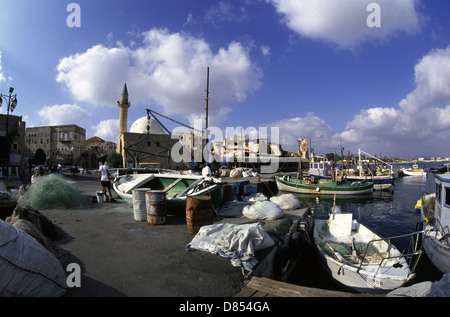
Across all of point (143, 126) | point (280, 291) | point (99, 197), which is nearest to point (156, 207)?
point (280, 291)

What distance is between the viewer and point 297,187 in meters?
27.6

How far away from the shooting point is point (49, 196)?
27.2ft

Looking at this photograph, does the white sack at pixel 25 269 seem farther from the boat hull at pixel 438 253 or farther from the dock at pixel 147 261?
the boat hull at pixel 438 253

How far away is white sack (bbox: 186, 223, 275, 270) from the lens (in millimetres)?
4090

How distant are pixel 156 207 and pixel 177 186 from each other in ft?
11.0

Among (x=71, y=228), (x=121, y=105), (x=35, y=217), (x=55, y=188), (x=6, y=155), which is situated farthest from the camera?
(x=121, y=105)

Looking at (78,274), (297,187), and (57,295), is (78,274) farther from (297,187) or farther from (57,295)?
(297,187)

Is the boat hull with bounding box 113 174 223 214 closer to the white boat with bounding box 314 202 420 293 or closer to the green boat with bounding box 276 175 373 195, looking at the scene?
the white boat with bounding box 314 202 420 293

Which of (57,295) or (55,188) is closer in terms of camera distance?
(57,295)

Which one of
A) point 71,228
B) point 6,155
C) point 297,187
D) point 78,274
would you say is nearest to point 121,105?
point 6,155

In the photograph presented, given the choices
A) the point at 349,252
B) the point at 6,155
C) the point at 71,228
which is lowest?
the point at 349,252

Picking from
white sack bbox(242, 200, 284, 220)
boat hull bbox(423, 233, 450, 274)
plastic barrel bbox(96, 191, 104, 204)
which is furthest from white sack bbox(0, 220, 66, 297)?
boat hull bbox(423, 233, 450, 274)
